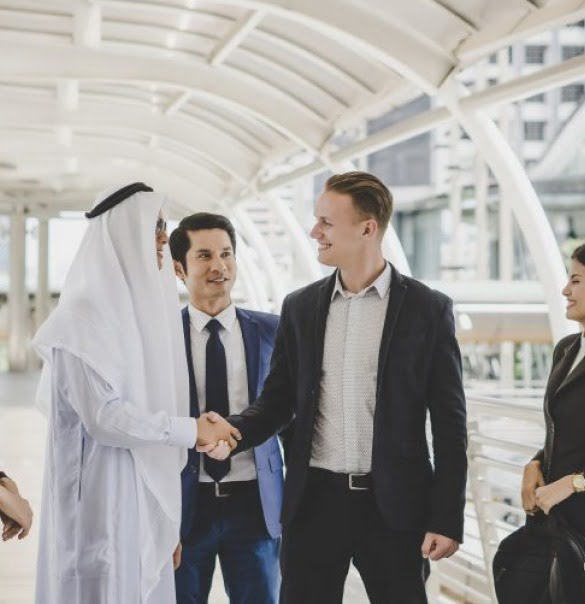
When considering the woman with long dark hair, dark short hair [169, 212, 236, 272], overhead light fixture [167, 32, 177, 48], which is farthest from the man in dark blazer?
overhead light fixture [167, 32, 177, 48]

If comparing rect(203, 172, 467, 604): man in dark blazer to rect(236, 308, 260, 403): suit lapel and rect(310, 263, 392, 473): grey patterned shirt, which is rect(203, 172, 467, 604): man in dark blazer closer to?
rect(310, 263, 392, 473): grey patterned shirt

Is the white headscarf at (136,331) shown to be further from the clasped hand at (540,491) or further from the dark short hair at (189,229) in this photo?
the clasped hand at (540,491)

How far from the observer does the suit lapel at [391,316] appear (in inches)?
114

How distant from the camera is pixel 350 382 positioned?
295 centimetres

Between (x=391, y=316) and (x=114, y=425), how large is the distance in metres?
0.80

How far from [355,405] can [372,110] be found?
26.2ft

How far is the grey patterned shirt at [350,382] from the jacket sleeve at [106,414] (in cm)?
41

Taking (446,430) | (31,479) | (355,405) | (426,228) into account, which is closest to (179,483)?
(355,405)

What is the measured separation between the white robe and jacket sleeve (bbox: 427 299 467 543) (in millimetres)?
677

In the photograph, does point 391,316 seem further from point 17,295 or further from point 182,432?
point 17,295

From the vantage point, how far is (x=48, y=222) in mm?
29156

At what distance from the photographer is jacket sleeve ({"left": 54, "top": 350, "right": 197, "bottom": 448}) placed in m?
2.88

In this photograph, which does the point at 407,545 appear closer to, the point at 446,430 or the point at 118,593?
the point at 446,430

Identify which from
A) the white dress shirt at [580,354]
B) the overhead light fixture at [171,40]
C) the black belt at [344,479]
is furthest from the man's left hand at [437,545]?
the overhead light fixture at [171,40]
